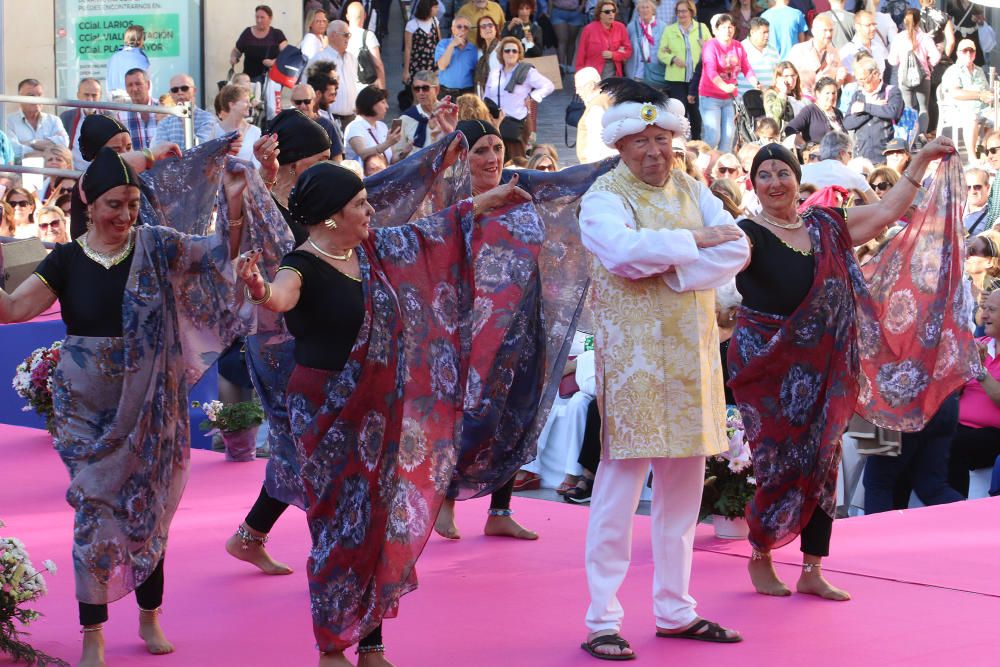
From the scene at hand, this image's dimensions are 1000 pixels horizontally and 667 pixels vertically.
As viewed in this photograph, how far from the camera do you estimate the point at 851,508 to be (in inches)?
301

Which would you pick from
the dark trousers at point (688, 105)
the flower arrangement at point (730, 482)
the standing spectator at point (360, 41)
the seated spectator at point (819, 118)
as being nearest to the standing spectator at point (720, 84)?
the dark trousers at point (688, 105)

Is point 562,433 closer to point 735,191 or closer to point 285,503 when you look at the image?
point 735,191

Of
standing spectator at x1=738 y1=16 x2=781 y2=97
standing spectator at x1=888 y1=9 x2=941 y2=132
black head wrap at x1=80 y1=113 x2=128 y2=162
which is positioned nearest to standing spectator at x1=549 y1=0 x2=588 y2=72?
standing spectator at x1=738 y1=16 x2=781 y2=97

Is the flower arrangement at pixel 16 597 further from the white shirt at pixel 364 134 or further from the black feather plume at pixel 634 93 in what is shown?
the white shirt at pixel 364 134

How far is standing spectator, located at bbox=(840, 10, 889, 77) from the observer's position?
1411 cm

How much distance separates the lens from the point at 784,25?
1474 cm

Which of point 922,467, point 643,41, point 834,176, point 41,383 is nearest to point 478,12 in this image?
point 643,41

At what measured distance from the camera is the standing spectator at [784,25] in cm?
1473

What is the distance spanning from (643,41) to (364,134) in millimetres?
4152

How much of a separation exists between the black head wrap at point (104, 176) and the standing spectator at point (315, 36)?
8.85 meters

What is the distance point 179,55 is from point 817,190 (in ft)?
29.8

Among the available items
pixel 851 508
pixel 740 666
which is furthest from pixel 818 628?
pixel 851 508

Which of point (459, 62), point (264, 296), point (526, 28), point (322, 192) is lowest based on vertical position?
point (264, 296)

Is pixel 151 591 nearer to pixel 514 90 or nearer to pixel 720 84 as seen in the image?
pixel 514 90
